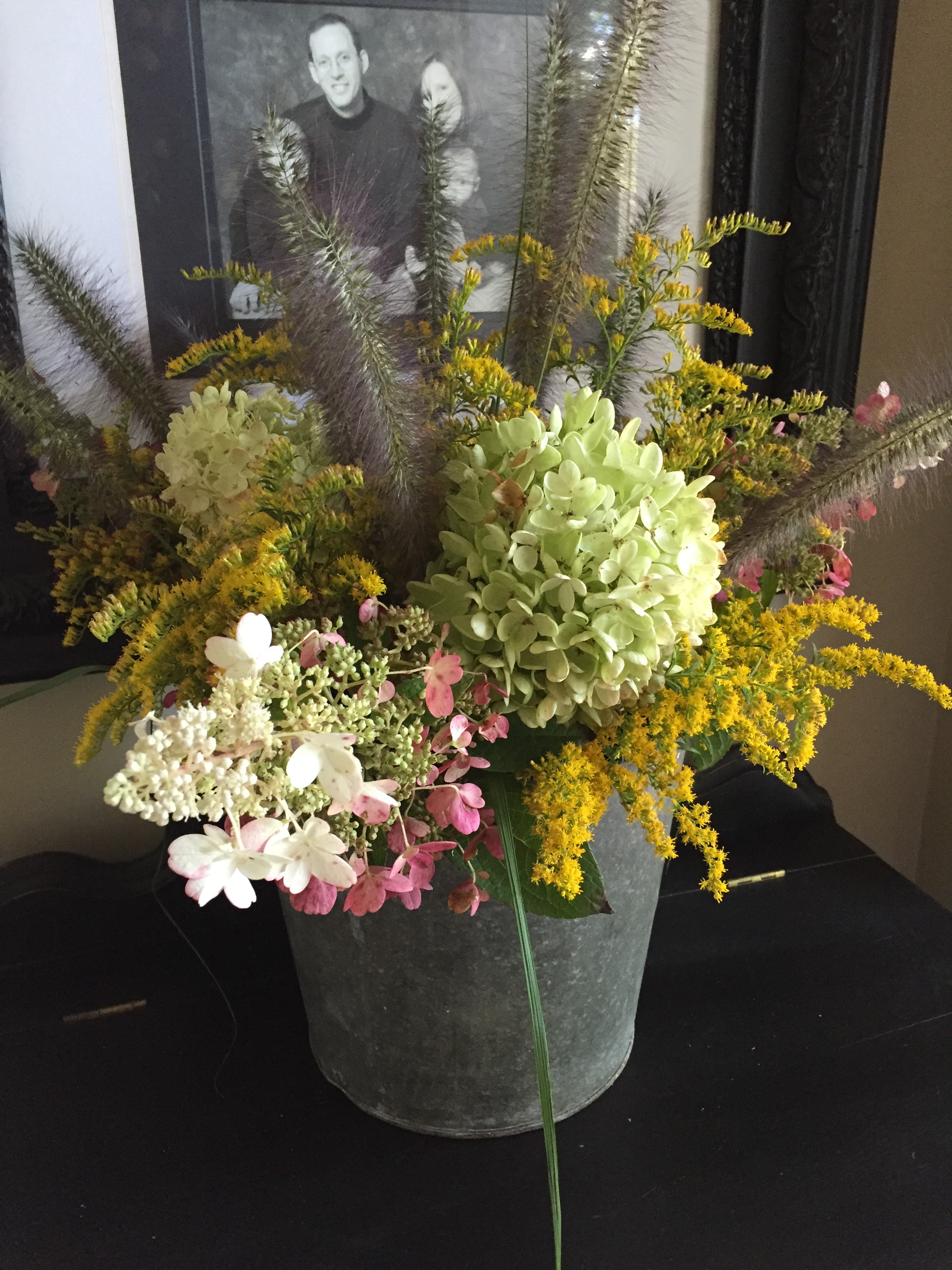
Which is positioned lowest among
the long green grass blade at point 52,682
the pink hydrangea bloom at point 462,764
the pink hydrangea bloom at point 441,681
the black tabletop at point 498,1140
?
the black tabletop at point 498,1140

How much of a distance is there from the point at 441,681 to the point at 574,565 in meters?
0.08

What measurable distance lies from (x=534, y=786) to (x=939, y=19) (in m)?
0.77

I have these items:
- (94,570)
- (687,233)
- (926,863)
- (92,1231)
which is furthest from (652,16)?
(926,863)

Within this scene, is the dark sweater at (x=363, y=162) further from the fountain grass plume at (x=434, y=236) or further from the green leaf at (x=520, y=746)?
the green leaf at (x=520, y=746)

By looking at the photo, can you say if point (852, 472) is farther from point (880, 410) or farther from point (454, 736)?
point (454, 736)

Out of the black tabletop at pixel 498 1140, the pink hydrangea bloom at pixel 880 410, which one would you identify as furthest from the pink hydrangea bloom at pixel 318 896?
the pink hydrangea bloom at pixel 880 410

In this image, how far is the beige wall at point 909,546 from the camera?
0.79 metres

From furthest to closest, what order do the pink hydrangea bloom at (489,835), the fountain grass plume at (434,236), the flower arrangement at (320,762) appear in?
1. the fountain grass plume at (434,236)
2. the pink hydrangea bloom at (489,835)
3. the flower arrangement at (320,762)

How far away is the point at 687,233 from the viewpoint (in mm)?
470

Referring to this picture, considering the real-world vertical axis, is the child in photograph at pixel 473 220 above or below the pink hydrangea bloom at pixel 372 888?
above

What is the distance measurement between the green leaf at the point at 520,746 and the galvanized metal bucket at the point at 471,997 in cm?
6

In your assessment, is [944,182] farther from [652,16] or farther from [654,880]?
[654,880]

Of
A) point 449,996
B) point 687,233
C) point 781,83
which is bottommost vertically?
point 449,996

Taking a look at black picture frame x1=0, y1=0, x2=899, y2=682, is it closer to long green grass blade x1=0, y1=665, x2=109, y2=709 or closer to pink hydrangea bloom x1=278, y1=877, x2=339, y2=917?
long green grass blade x1=0, y1=665, x2=109, y2=709
